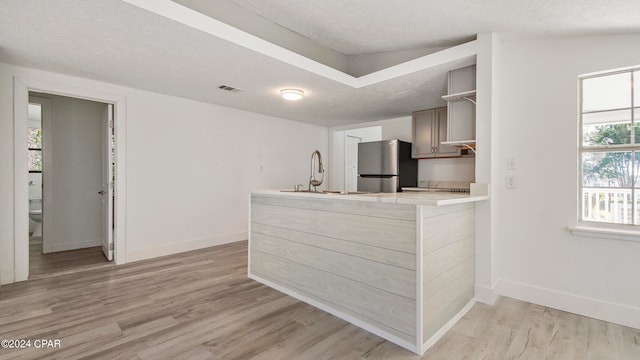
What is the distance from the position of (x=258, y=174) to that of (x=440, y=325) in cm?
386

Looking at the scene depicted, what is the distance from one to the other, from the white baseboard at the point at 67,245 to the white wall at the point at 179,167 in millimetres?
1423

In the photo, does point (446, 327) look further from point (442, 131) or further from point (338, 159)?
point (338, 159)

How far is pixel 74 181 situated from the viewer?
4406mm

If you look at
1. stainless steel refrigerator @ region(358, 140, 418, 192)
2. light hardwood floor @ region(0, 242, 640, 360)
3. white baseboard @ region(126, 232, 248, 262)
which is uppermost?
stainless steel refrigerator @ region(358, 140, 418, 192)

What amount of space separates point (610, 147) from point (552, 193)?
0.53 metres

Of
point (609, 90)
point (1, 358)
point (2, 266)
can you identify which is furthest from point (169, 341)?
point (609, 90)

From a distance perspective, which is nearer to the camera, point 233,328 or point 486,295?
point 233,328

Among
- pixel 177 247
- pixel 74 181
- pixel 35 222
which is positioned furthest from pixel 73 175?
pixel 35 222

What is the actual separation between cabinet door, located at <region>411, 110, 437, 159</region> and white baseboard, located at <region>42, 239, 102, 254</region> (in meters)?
5.16

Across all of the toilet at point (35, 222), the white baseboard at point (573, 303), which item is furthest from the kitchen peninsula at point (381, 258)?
the toilet at point (35, 222)

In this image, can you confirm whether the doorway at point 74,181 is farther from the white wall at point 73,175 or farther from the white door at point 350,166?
the white door at point 350,166

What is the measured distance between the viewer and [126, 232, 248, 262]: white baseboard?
3.76 meters

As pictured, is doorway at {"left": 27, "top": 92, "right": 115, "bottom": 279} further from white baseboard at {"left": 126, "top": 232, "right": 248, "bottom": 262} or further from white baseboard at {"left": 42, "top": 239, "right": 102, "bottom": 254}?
white baseboard at {"left": 126, "top": 232, "right": 248, "bottom": 262}

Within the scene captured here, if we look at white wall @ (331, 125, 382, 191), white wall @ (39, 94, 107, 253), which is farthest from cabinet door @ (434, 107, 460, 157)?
white wall @ (39, 94, 107, 253)
